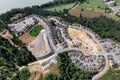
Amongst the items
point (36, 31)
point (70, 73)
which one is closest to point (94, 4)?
point (36, 31)

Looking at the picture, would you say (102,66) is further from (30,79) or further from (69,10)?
(69,10)

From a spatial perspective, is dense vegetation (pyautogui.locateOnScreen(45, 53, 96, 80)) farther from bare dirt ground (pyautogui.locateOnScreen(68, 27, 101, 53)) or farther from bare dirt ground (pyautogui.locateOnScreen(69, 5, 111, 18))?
bare dirt ground (pyautogui.locateOnScreen(69, 5, 111, 18))

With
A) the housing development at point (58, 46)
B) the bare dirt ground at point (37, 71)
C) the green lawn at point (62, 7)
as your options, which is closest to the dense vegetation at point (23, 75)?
the housing development at point (58, 46)

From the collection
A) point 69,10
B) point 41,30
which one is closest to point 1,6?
point 69,10

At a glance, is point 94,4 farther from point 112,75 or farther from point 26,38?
point 112,75

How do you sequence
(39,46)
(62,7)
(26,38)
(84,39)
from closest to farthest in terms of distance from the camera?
(39,46) → (84,39) → (26,38) → (62,7)

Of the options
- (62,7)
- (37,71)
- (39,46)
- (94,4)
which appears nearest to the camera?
(37,71)

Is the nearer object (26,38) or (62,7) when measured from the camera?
(26,38)

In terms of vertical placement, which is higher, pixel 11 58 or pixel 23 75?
pixel 11 58

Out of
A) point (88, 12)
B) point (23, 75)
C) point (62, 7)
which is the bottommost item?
point (23, 75)
